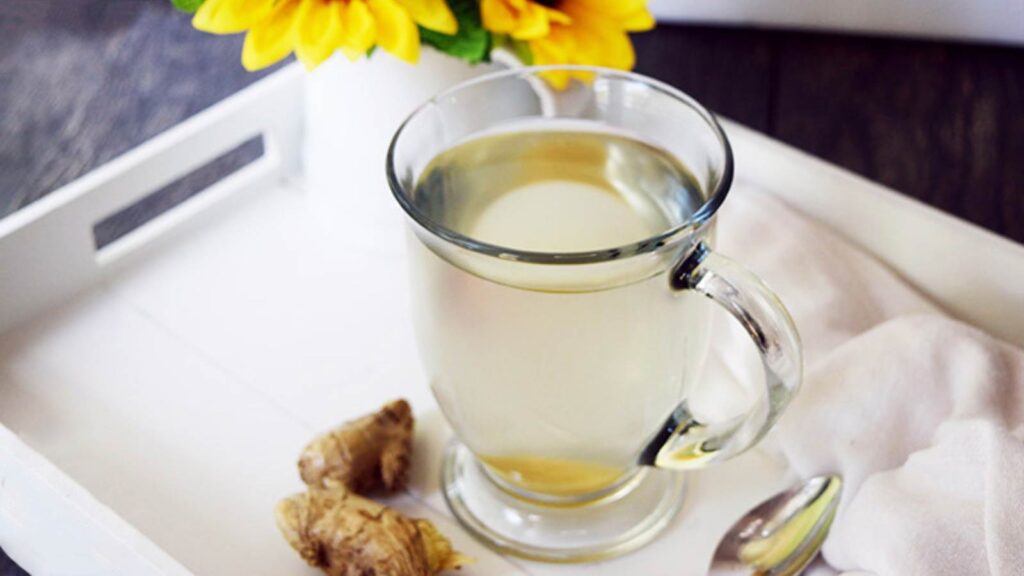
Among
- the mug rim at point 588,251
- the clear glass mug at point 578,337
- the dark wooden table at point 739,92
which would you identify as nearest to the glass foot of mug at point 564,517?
the clear glass mug at point 578,337

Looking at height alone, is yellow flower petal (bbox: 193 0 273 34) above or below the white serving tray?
above

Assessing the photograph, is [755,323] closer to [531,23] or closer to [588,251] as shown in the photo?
[588,251]

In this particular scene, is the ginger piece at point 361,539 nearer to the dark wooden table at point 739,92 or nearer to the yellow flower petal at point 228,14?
the yellow flower petal at point 228,14

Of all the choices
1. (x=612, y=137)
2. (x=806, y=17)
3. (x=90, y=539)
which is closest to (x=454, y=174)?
(x=612, y=137)

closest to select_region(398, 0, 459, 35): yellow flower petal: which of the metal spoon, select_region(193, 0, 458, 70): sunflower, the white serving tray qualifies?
select_region(193, 0, 458, 70): sunflower

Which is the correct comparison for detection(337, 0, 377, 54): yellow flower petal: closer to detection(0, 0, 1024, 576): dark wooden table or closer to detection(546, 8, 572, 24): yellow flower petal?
detection(546, 8, 572, 24): yellow flower petal

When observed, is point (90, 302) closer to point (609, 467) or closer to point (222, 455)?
point (222, 455)

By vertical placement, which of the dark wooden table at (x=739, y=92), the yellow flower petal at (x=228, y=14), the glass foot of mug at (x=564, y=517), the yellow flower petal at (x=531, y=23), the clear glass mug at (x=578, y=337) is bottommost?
the dark wooden table at (x=739, y=92)
